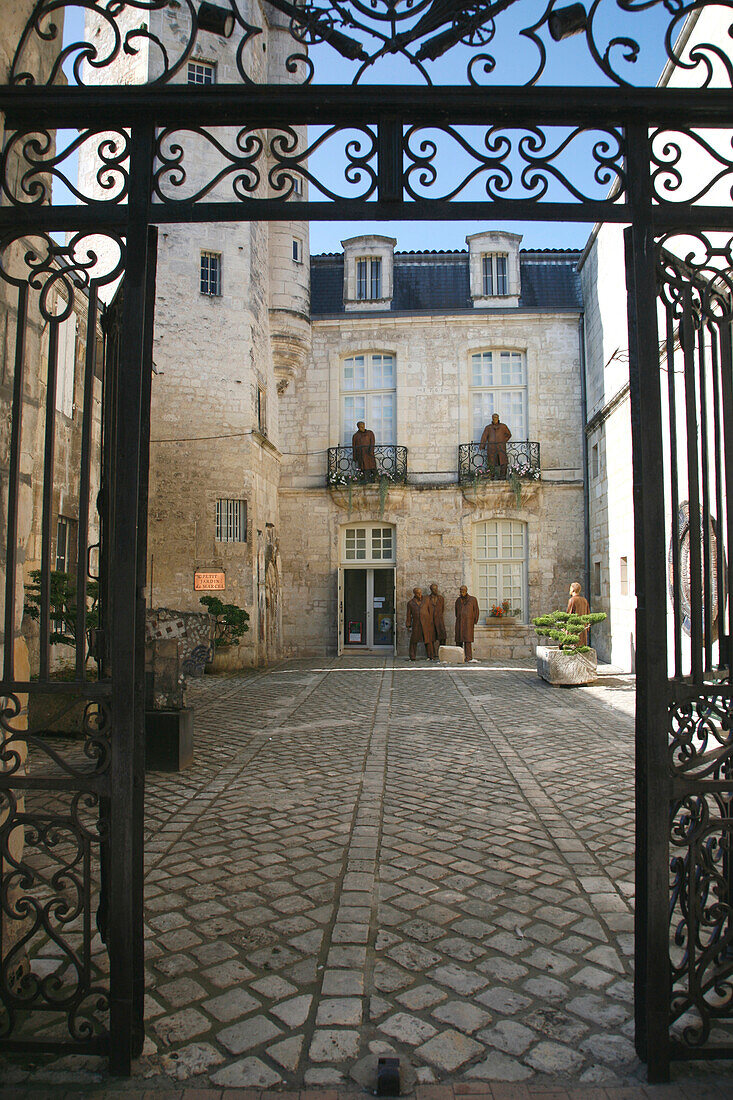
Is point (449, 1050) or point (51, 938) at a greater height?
point (51, 938)

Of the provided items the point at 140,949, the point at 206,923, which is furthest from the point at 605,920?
the point at 140,949

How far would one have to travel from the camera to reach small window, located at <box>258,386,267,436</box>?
15.9 m

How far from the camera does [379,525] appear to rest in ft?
61.8

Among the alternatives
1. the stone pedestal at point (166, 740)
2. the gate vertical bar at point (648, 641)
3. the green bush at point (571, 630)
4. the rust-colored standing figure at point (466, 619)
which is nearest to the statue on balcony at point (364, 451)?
the rust-colored standing figure at point (466, 619)

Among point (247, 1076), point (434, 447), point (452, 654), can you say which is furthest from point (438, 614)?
point (247, 1076)

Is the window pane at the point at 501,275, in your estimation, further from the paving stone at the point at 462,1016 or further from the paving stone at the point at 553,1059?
the paving stone at the point at 553,1059

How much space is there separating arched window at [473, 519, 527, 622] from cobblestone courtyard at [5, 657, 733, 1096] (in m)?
11.2

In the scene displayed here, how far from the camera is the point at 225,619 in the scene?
13.3 meters

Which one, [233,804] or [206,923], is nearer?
[206,923]

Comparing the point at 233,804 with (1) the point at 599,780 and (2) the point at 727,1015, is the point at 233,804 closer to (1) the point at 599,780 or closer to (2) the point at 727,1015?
(1) the point at 599,780

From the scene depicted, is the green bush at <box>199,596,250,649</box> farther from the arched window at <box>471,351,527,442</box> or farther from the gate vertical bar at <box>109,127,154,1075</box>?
the gate vertical bar at <box>109,127,154,1075</box>

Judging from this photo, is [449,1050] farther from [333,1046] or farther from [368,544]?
[368,544]

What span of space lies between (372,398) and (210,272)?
578 centimetres

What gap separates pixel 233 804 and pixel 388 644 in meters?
13.6
